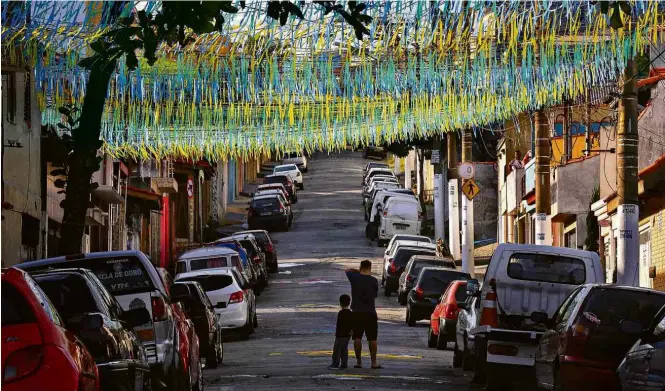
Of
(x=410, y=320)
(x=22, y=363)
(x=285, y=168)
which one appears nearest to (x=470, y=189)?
(x=410, y=320)

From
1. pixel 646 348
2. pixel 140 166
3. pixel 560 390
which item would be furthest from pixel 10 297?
pixel 140 166

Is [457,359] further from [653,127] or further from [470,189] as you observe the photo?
[470,189]

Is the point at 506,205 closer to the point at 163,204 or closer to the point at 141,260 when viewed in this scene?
the point at 163,204

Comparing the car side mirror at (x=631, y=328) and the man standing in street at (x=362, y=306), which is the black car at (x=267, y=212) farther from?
the car side mirror at (x=631, y=328)

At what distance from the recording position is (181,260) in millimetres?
43031

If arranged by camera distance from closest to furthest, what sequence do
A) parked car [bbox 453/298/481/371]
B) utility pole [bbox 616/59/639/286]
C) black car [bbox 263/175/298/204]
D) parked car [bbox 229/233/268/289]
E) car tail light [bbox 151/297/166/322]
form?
1. car tail light [bbox 151/297/166/322]
2. parked car [bbox 453/298/481/371]
3. utility pole [bbox 616/59/639/286]
4. parked car [bbox 229/233/268/289]
5. black car [bbox 263/175/298/204]

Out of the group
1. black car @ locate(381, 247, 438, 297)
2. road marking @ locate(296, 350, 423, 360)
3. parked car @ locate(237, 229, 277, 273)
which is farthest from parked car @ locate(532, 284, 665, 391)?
parked car @ locate(237, 229, 277, 273)

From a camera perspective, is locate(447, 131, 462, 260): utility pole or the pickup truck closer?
the pickup truck

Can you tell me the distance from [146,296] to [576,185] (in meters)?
30.5

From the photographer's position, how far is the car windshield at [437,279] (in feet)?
119

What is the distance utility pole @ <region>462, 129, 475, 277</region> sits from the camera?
48594mm

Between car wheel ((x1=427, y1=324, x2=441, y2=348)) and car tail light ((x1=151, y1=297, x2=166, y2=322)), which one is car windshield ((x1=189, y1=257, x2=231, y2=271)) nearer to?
car wheel ((x1=427, y1=324, x2=441, y2=348))

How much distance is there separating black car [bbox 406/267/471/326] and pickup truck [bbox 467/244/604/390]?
44.4 feet

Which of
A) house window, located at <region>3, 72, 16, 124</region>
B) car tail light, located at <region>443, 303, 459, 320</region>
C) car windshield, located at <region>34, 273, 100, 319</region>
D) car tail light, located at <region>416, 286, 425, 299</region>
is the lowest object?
car tail light, located at <region>416, 286, 425, 299</region>
